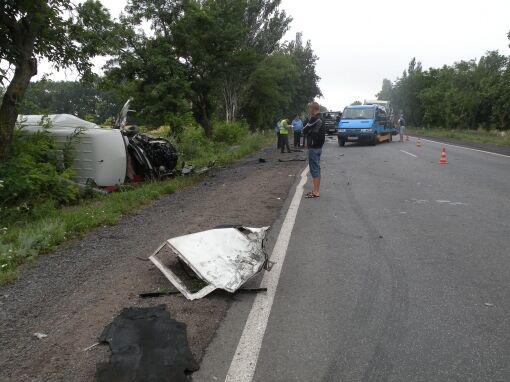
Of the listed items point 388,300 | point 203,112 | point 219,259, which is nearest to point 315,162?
point 219,259

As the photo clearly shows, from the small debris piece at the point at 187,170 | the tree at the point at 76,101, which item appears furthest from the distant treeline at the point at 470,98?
the tree at the point at 76,101

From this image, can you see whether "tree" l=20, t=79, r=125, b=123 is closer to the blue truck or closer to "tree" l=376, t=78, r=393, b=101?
"tree" l=376, t=78, r=393, b=101

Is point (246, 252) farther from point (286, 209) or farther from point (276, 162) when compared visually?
point (276, 162)

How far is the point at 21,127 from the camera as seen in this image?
10836 millimetres

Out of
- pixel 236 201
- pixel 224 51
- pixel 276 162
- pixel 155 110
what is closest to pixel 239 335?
pixel 236 201

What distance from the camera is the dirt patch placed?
10.4 ft

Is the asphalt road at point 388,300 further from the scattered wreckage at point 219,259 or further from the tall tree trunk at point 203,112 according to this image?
the tall tree trunk at point 203,112

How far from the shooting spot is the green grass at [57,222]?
5574mm

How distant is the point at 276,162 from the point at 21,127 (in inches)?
345

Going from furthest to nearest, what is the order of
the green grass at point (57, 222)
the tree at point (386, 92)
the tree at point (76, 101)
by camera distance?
the tree at point (386, 92), the tree at point (76, 101), the green grass at point (57, 222)

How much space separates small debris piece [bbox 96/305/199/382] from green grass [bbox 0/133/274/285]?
1916 mm

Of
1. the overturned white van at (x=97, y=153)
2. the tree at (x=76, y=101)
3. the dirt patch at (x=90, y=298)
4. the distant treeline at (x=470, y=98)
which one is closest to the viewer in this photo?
the dirt patch at (x=90, y=298)

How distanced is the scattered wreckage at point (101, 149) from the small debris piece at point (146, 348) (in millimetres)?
7309

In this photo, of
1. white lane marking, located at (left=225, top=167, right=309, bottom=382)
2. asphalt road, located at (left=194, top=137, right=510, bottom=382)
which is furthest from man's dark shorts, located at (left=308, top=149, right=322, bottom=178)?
white lane marking, located at (left=225, top=167, right=309, bottom=382)
